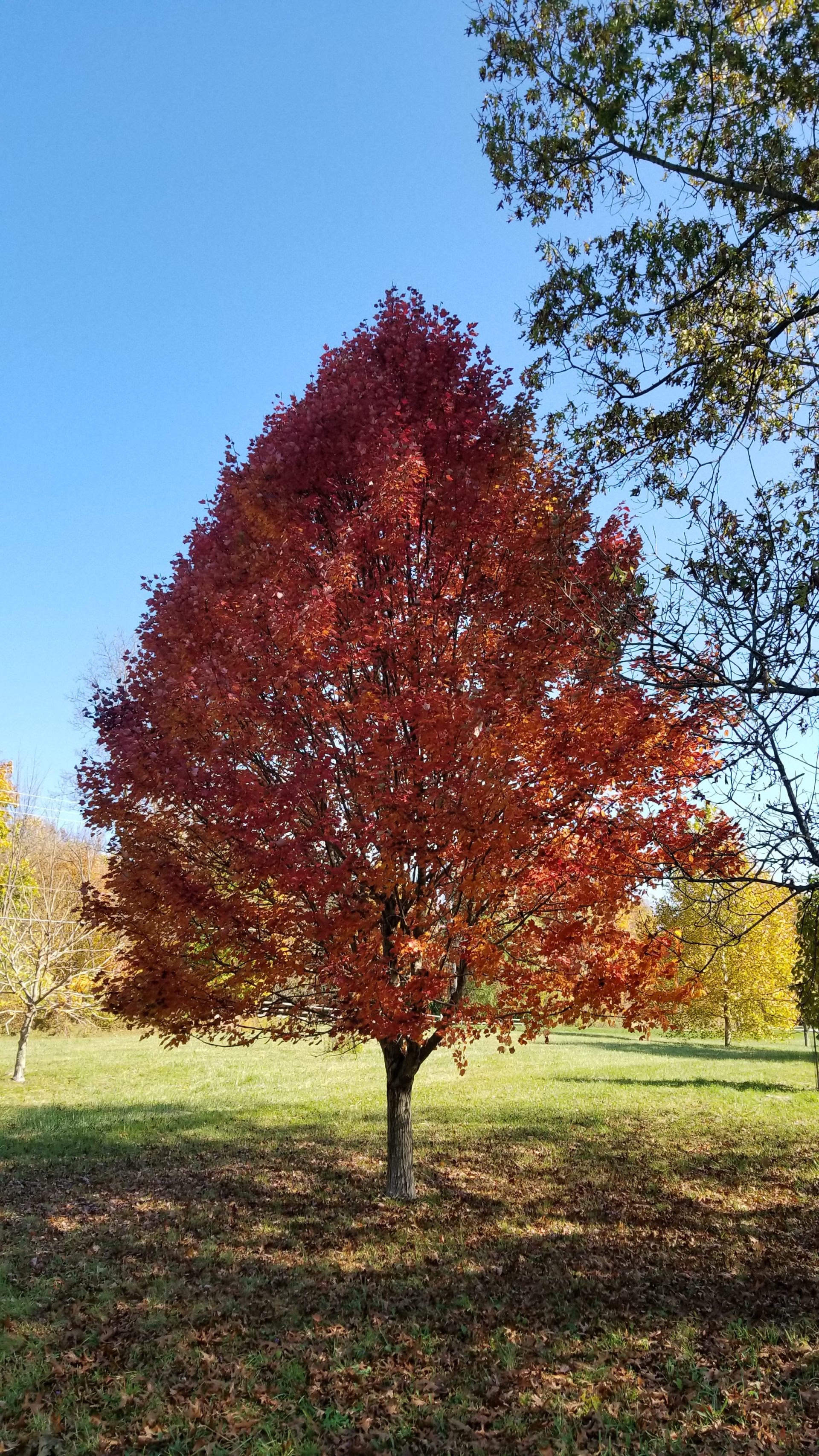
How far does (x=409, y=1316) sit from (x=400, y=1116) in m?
3.74

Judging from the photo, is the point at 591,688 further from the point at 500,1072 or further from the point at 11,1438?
the point at 500,1072

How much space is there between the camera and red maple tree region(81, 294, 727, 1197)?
8336 mm

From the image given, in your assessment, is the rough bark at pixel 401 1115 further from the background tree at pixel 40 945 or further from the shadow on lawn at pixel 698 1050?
the shadow on lawn at pixel 698 1050

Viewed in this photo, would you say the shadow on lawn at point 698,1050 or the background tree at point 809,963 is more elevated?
the background tree at point 809,963

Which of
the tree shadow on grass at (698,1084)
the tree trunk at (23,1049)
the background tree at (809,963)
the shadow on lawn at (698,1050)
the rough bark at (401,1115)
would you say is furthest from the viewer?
the shadow on lawn at (698,1050)

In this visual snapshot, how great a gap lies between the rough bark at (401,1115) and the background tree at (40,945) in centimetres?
855

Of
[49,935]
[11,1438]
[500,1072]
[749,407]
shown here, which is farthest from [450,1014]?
[500,1072]

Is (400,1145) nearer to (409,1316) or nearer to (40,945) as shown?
(409,1316)

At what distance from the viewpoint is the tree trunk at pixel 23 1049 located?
20578 millimetres

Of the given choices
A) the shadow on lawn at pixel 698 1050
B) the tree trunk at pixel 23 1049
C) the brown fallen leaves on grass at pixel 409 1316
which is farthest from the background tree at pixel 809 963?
the tree trunk at pixel 23 1049

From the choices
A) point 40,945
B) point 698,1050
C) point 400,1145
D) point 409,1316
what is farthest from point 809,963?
point 698,1050

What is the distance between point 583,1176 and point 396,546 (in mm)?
10247

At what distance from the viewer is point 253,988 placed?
30.5 feet

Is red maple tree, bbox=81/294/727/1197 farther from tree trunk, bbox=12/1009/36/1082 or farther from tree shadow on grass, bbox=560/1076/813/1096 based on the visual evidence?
tree shadow on grass, bbox=560/1076/813/1096
